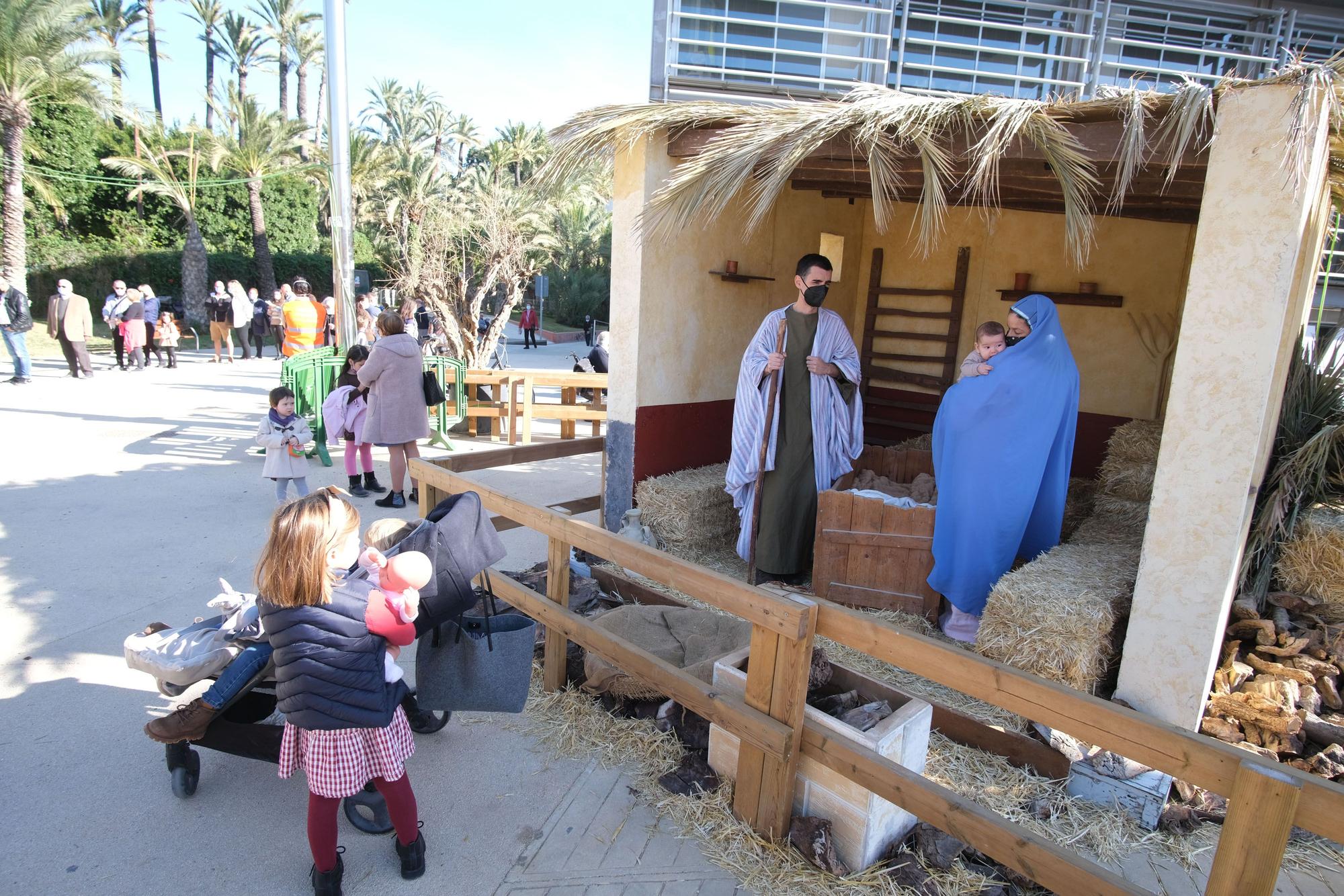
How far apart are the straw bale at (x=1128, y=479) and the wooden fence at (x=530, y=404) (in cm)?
510

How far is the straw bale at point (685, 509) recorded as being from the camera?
4.98 metres

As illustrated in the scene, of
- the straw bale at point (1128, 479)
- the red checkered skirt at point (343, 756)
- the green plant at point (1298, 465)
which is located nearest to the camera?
the red checkered skirt at point (343, 756)

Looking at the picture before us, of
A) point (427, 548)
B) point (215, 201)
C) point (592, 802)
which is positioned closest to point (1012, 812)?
point (592, 802)

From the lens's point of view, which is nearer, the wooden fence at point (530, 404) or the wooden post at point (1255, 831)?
the wooden post at point (1255, 831)

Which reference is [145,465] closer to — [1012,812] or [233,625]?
[233,625]

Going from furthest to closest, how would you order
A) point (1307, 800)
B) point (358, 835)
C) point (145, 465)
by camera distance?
point (145, 465)
point (358, 835)
point (1307, 800)

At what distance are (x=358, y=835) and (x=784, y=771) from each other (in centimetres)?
→ 145

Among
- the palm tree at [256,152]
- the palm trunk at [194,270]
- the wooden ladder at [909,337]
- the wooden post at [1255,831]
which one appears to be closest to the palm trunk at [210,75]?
the palm tree at [256,152]

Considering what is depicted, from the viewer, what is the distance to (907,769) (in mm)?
2361

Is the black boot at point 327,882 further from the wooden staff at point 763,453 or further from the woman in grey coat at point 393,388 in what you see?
the woman in grey coat at point 393,388

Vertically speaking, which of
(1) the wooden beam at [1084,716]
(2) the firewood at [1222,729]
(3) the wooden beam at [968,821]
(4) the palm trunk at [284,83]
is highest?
(4) the palm trunk at [284,83]

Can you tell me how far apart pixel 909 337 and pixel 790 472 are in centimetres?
276

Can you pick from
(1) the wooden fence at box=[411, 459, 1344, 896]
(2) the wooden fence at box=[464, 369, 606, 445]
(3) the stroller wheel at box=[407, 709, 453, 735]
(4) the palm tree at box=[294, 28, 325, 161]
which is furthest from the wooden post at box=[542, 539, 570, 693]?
(4) the palm tree at box=[294, 28, 325, 161]

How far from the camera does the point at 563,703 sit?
3428 millimetres
